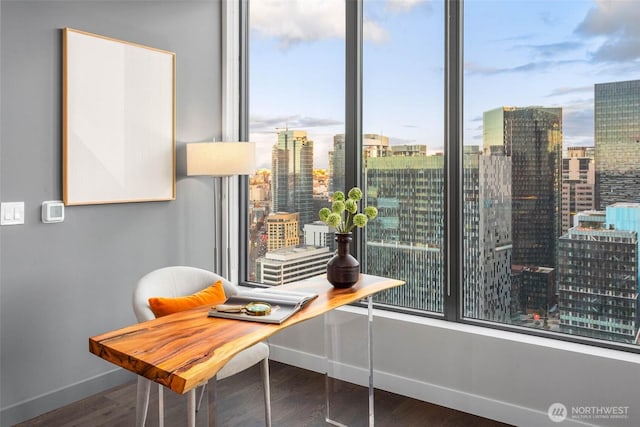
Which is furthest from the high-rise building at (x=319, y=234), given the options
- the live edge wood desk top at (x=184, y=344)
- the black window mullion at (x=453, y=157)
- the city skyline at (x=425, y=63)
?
the live edge wood desk top at (x=184, y=344)

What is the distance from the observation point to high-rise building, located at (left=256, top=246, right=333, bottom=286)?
347cm

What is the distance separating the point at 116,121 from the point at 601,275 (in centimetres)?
276

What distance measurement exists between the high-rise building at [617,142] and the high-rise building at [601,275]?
0.08 metres

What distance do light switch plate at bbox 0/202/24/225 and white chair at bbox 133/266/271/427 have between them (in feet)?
2.51

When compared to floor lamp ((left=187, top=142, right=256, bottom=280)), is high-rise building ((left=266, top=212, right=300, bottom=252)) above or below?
below

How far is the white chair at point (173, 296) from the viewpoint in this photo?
80.4 inches

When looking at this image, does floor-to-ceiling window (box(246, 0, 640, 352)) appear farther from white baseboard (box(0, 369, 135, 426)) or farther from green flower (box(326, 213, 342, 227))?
white baseboard (box(0, 369, 135, 426))

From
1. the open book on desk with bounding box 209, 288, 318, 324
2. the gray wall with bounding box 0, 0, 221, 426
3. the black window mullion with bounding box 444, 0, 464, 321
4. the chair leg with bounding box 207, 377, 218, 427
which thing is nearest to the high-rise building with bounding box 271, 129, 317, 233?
the gray wall with bounding box 0, 0, 221, 426

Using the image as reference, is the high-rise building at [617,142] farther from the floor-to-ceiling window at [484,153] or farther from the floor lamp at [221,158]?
the floor lamp at [221,158]

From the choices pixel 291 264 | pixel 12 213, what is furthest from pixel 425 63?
pixel 12 213

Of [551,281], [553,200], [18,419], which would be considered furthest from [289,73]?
[18,419]

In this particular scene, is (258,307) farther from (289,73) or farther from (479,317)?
(289,73)

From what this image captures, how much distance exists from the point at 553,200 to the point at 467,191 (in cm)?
45

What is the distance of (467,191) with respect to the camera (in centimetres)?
283
